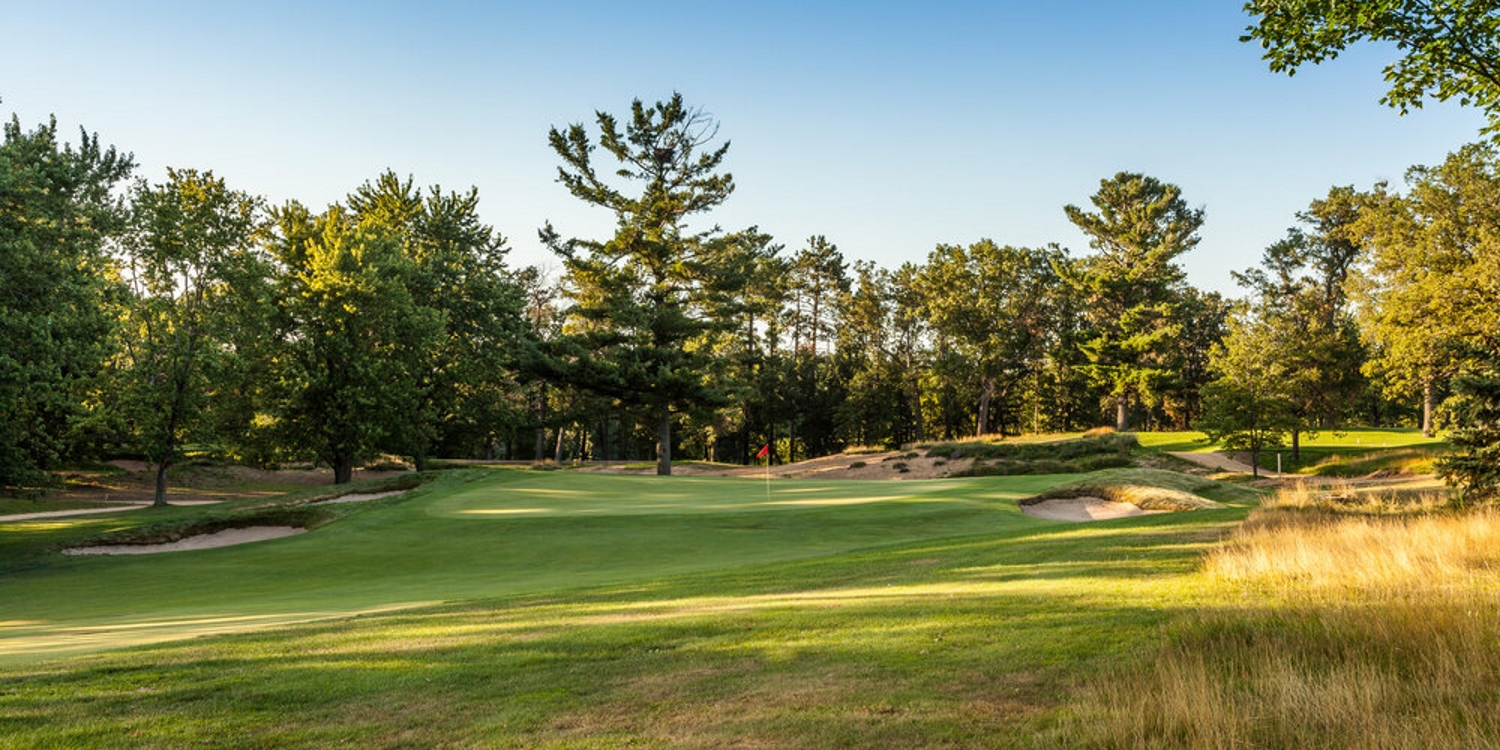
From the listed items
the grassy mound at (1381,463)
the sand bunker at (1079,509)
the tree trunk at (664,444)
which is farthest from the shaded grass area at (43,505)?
the grassy mound at (1381,463)

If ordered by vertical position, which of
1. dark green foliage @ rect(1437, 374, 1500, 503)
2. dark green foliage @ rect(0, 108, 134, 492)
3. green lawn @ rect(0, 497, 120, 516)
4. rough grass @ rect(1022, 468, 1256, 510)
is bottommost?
green lawn @ rect(0, 497, 120, 516)

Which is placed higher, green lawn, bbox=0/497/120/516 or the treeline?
the treeline

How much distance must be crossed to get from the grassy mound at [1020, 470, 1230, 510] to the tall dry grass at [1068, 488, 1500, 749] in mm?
13458

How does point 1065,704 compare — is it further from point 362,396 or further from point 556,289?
point 556,289

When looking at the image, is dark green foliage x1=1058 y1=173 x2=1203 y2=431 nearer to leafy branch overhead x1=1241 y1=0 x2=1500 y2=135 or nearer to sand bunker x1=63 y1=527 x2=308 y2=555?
leafy branch overhead x1=1241 y1=0 x2=1500 y2=135

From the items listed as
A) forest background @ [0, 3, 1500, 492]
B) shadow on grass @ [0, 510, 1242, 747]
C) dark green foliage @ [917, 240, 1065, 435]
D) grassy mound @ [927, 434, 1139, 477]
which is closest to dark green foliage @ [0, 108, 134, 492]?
forest background @ [0, 3, 1500, 492]

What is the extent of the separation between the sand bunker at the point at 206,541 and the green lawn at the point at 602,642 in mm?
2863

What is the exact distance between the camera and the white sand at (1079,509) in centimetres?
2177

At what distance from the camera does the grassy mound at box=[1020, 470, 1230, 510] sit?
21.2m

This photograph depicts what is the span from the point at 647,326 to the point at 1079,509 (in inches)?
965

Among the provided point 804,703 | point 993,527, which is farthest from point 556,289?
point 804,703

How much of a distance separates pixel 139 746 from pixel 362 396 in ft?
103

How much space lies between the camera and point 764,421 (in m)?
Result: 69.6

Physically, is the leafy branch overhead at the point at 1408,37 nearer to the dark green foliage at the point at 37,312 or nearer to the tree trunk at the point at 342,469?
the dark green foliage at the point at 37,312
